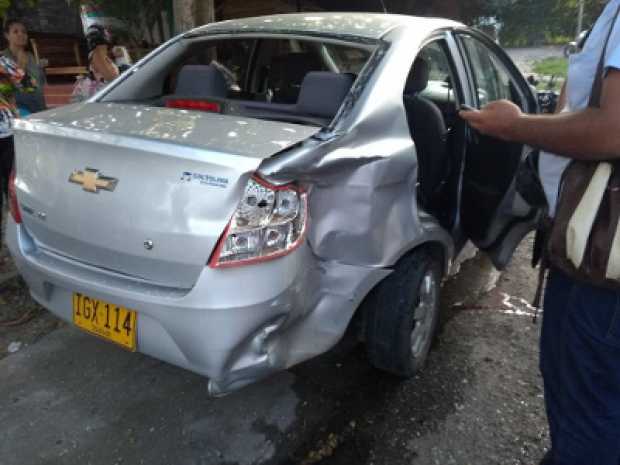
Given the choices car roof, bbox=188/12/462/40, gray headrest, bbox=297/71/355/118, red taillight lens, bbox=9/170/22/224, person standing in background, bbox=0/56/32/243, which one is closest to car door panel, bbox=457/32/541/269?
car roof, bbox=188/12/462/40

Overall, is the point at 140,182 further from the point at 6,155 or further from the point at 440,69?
the point at 6,155

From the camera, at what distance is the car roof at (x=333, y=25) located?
2430 millimetres

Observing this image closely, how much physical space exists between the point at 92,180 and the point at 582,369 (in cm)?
168

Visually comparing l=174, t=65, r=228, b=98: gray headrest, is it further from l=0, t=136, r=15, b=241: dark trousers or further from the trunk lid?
l=0, t=136, r=15, b=241: dark trousers

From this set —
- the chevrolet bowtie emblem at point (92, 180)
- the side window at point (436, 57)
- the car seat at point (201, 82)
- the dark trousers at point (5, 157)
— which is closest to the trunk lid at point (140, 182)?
the chevrolet bowtie emblem at point (92, 180)

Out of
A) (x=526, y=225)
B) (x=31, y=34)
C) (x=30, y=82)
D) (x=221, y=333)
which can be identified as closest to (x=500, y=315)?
(x=526, y=225)

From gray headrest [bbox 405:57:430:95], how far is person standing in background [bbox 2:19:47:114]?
285 cm

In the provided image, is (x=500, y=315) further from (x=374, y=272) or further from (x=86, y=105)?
(x=86, y=105)

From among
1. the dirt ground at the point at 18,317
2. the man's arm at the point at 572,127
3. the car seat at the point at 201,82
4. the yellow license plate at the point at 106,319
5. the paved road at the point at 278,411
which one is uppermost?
the man's arm at the point at 572,127

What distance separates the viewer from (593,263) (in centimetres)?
131

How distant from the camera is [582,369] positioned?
1.42 metres

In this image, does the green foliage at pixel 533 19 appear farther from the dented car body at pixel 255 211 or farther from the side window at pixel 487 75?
the dented car body at pixel 255 211

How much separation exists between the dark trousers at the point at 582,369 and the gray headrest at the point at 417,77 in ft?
4.46

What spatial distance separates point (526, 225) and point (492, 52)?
1.24 metres
